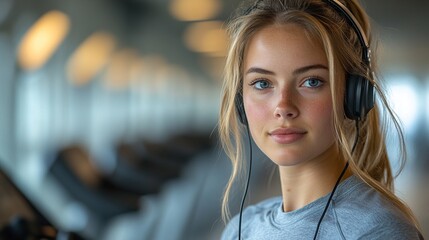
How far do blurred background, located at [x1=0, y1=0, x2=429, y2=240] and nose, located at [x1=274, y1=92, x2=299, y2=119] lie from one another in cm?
39

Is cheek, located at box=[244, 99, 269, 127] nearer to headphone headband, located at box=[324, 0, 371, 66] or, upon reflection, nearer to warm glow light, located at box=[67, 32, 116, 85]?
headphone headband, located at box=[324, 0, 371, 66]

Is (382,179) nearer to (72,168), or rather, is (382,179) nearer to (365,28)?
(365,28)

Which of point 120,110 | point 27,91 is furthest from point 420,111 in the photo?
point 27,91

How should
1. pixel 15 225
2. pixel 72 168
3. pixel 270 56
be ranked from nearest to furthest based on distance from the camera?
1. pixel 270 56
2. pixel 15 225
3. pixel 72 168

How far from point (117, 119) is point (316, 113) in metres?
10.7

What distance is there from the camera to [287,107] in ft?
4.45

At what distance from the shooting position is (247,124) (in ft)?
5.08

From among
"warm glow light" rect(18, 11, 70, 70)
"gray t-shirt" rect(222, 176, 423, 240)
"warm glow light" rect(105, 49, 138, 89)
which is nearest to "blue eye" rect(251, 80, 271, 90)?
"gray t-shirt" rect(222, 176, 423, 240)

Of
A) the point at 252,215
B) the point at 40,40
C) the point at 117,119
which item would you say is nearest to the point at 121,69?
the point at 117,119

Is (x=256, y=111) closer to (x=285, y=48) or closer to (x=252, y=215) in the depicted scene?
(x=285, y=48)

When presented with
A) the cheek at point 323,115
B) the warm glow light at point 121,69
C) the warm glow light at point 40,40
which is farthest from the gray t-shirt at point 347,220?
the warm glow light at point 121,69

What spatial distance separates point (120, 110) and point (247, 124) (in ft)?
35.1

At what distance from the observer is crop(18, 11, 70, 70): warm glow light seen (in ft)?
20.0

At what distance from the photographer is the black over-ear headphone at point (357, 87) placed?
54.4 inches
